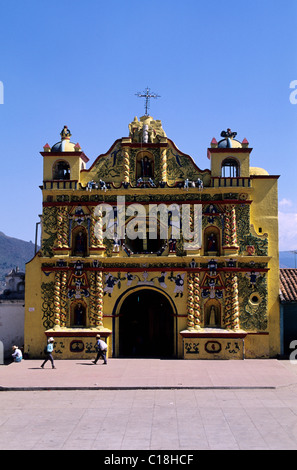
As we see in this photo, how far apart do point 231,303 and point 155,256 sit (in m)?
4.64

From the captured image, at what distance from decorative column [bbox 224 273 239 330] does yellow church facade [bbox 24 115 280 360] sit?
0.05 metres

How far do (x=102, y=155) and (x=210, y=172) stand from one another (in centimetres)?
595

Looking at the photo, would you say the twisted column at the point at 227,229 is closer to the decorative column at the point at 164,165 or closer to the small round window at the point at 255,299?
the small round window at the point at 255,299

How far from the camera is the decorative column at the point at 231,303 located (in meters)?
29.2

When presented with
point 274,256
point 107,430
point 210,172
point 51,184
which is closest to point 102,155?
point 51,184

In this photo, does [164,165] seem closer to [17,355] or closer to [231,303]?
[231,303]

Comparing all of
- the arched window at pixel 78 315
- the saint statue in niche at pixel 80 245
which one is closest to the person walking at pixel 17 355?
the arched window at pixel 78 315

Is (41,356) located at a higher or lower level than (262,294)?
lower

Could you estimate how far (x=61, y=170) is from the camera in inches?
1240

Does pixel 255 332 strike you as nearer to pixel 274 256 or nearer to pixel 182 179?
pixel 274 256

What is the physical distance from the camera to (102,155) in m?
30.9

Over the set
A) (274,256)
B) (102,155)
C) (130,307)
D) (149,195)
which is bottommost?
(130,307)

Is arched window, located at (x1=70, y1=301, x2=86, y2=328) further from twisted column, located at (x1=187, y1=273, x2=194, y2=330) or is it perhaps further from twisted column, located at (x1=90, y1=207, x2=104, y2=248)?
twisted column, located at (x1=187, y1=273, x2=194, y2=330)

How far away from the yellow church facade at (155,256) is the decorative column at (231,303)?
0.17 feet
